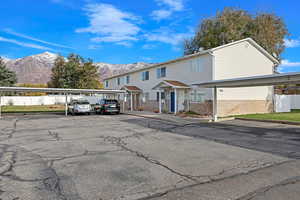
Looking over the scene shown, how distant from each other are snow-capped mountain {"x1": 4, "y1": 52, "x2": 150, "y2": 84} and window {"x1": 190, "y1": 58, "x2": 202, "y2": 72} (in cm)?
12741

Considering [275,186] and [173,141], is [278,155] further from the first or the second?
[173,141]

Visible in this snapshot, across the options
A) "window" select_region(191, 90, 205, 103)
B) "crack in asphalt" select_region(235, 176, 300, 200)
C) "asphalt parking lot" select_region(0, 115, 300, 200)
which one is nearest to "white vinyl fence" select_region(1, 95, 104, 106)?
"window" select_region(191, 90, 205, 103)

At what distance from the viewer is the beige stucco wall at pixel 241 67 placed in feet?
59.5

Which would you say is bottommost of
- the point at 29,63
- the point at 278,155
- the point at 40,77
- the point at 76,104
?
the point at 278,155

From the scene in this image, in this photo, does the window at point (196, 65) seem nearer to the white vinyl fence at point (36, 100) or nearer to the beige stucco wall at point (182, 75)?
the beige stucco wall at point (182, 75)

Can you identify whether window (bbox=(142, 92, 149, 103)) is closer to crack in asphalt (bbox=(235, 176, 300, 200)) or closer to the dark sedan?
the dark sedan

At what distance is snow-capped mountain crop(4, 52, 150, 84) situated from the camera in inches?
5842

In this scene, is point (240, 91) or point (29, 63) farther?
point (29, 63)

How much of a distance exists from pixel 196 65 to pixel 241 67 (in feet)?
13.9

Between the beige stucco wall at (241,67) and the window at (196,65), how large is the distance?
1664 millimetres

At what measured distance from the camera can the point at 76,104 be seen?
23203 mm

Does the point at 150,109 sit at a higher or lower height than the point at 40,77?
lower

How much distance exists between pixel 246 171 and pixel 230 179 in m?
0.75

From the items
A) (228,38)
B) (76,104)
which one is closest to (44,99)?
(76,104)
